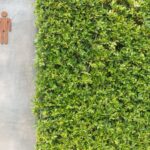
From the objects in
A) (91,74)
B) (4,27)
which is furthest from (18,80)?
(91,74)

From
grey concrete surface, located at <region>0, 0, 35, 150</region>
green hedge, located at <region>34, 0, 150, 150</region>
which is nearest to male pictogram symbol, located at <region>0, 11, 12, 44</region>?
grey concrete surface, located at <region>0, 0, 35, 150</region>

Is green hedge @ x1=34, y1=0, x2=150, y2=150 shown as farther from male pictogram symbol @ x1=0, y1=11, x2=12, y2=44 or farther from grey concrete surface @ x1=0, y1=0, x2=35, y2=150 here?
male pictogram symbol @ x1=0, y1=11, x2=12, y2=44

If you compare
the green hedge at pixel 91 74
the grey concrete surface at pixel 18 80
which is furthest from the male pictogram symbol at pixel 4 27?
the green hedge at pixel 91 74

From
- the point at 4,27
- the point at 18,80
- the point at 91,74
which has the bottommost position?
the point at 18,80

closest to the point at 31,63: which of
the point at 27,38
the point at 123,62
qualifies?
the point at 27,38

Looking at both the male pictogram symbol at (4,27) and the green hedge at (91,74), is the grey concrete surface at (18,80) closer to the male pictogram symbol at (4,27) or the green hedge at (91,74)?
the male pictogram symbol at (4,27)

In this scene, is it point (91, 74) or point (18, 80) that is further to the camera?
point (18, 80)

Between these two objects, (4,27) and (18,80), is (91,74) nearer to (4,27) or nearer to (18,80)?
(18,80)
